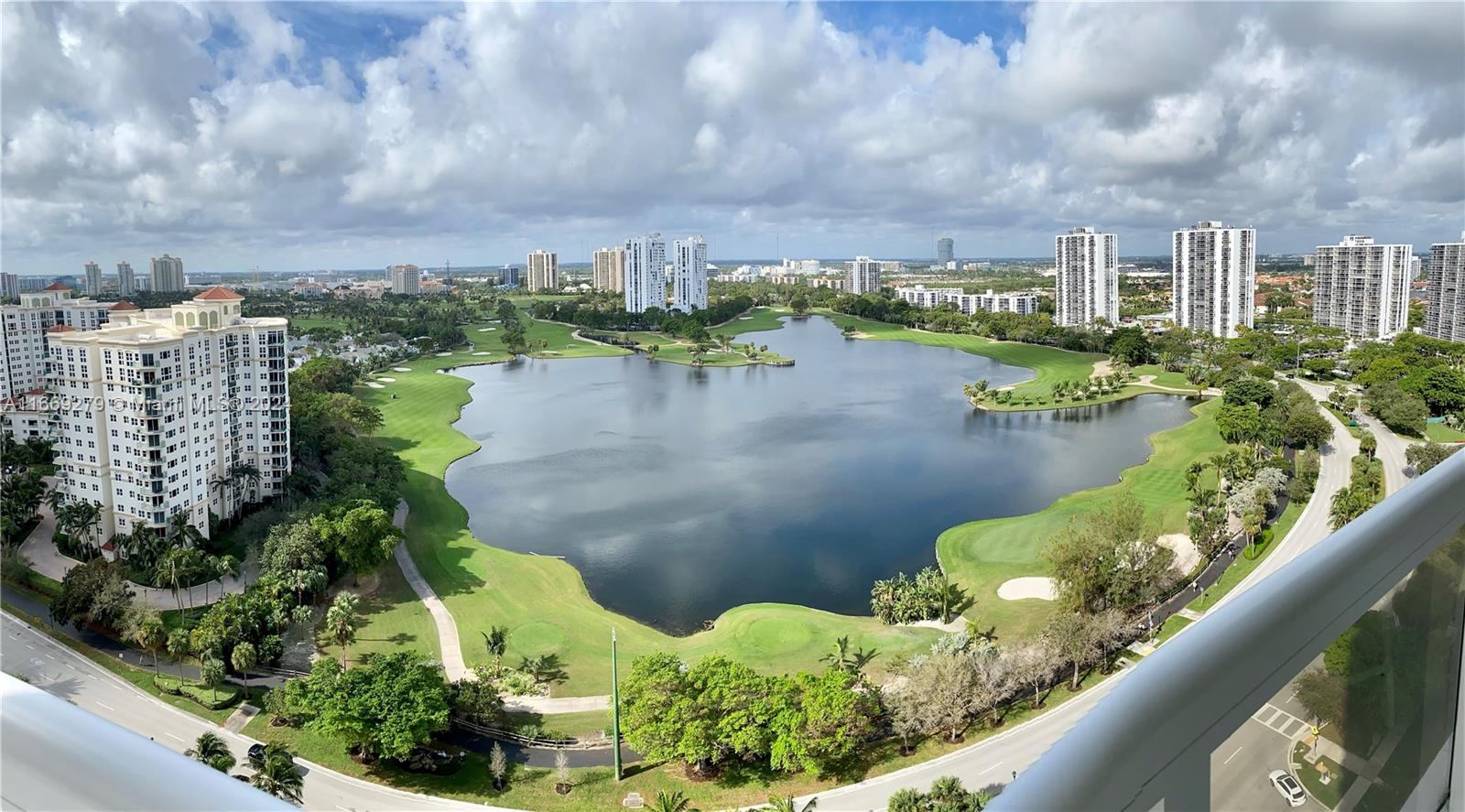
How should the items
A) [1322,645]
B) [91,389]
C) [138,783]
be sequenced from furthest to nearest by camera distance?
[91,389]
[1322,645]
[138,783]

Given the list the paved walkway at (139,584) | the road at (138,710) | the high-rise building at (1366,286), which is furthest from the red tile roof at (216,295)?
the high-rise building at (1366,286)

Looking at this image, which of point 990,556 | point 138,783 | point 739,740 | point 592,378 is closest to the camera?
point 138,783

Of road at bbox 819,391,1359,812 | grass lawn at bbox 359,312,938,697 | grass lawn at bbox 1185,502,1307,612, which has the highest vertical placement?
grass lawn at bbox 1185,502,1307,612

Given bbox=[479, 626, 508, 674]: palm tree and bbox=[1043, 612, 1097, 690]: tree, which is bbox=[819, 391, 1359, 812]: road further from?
bbox=[479, 626, 508, 674]: palm tree

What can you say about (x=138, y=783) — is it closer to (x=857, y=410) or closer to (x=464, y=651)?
(x=464, y=651)

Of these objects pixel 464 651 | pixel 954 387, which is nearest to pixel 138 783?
pixel 464 651

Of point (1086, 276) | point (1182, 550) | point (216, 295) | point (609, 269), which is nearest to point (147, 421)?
point (216, 295)

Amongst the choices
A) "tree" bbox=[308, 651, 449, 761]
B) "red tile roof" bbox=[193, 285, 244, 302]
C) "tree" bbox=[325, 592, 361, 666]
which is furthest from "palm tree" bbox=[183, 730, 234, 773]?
"red tile roof" bbox=[193, 285, 244, 302]

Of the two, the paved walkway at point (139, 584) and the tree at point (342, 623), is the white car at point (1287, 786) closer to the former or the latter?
the tree at point (342, 623)
